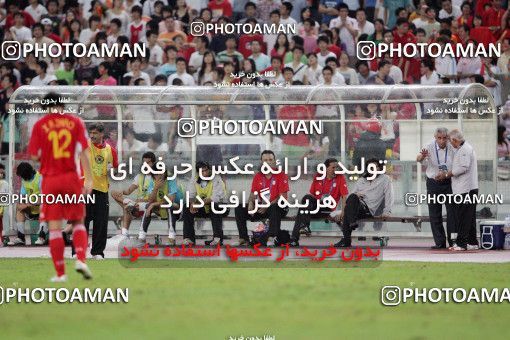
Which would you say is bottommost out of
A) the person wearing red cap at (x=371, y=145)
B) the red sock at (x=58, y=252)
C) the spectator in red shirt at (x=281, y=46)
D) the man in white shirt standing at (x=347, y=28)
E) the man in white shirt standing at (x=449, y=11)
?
the red sock at (x=58, y=252)

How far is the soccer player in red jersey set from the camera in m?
15.6

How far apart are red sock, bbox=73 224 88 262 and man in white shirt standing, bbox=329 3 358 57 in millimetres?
12053

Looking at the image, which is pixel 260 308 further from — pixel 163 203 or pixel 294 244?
pixel 163 203

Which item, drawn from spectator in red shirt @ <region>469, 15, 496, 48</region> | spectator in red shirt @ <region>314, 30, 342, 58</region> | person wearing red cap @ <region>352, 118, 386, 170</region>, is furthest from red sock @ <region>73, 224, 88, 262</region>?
spectator in red shirt @ <region>469, 15, 496, 48</region>

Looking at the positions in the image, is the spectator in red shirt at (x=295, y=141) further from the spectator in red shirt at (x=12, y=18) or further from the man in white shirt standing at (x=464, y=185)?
the spectator in red shirt at (x=12, y=18)

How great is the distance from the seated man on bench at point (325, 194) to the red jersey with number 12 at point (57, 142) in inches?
291

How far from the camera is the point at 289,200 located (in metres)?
23.4

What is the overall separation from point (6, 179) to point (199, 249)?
14.6ft

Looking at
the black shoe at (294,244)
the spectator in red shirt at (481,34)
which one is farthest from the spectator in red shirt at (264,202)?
the spectator in red shirt at (481,34)

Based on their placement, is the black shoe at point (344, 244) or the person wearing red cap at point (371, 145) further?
the person wearing red cap at point (371, 145)

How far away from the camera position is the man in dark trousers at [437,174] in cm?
2217

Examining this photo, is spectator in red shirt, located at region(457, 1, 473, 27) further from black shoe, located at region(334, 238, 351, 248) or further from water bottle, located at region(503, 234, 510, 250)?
black shoe, located at region(334, 238, 351, 248)

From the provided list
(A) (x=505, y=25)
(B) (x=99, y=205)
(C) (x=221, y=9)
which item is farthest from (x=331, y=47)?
(B) (x=99, y=205)

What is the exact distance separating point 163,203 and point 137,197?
2.49 feet
